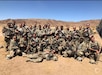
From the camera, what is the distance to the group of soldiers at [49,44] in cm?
1106

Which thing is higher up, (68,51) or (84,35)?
(84,35)

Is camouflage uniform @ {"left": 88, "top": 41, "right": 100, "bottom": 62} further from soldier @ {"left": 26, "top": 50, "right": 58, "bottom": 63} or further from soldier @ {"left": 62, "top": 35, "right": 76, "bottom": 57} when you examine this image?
soldier @ {"left": 26, "top": 50, "right": 58, "bottom": 63}

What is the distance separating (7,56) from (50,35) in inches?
126

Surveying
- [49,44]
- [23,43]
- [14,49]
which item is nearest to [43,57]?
[49,44]

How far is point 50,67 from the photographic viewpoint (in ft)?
32.0

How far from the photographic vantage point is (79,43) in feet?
39.2

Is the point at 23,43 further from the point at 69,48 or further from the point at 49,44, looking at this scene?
the point at 69,48

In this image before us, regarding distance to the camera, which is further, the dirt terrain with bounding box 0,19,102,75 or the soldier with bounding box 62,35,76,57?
the soldier with bounding box 62,35,76,57

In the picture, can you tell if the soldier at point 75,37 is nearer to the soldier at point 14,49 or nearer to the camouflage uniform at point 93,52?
the camouflage uniform at point 93,52

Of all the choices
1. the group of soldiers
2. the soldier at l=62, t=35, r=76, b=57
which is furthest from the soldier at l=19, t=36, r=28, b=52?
the soldier at l=62, t=35, r=76, b=57

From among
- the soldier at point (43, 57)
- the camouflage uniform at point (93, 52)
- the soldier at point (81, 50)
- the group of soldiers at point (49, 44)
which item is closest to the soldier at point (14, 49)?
the group of soldiers at point (49, 44)

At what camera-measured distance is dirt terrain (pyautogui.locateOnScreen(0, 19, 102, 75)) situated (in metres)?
9.22

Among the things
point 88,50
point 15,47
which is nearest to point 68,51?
point 88,50

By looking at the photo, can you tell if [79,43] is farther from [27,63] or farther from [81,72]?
[27,63]
